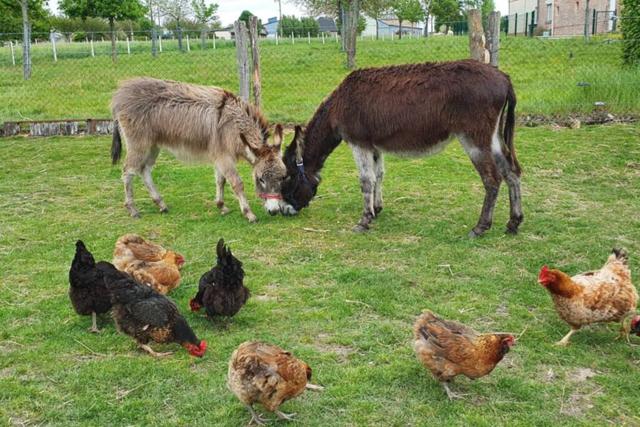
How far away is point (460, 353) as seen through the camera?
3498mm

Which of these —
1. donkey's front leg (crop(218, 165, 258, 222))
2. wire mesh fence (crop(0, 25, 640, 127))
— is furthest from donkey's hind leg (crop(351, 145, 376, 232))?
wire mesh fence (crop(0, 25, 640, 127))

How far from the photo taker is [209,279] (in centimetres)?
454

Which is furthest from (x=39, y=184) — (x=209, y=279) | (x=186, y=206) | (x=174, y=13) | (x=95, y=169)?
(x=174, y=13)

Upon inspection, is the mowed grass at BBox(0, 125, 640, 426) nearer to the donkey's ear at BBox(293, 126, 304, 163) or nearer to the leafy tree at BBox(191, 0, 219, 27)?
the donkey's ear at BBox(293, 126, 304, 163)

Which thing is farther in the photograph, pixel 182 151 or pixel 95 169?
pixel 95 169

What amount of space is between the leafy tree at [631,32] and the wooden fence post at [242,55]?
28.0ft

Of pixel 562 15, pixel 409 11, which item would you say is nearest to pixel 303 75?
pixel 409 11

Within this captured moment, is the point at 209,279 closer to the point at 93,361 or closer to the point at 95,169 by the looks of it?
the point at 93,361

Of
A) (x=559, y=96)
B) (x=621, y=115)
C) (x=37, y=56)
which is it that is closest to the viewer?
(x=621, y=115)

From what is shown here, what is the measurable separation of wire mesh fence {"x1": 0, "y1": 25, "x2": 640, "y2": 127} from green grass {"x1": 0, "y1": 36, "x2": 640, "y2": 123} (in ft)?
0.07

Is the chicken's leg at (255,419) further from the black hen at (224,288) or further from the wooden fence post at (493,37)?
the wooden fence post at (493,37)

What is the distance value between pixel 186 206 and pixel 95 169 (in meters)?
2.69

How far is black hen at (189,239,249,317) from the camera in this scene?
4.39 meters

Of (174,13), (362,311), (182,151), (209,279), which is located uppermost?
(174,13)
